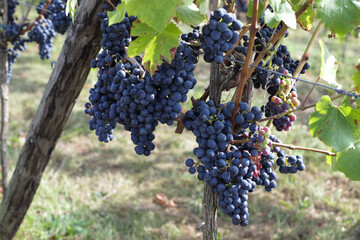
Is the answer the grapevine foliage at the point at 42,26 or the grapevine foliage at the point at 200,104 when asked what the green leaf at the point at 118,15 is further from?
the grapevine foliage at the point at 42,26

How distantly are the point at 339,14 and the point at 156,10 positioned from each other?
580 millimetres

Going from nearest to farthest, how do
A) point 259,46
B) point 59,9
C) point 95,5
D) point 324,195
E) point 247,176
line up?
point 247,176
point 259,46
point 95,5
point 59,9
point 324,195

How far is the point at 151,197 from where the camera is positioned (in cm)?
362

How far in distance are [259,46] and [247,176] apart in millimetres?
491

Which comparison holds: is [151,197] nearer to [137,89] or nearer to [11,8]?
[11,8]

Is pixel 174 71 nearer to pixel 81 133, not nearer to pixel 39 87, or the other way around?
pixel 81 133

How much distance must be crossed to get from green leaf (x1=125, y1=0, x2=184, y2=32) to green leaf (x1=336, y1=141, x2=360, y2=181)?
0.72 m

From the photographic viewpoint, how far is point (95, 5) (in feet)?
5.28

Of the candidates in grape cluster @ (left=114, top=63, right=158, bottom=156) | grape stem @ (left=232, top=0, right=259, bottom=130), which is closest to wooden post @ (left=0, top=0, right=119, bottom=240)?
grape cluster @ (left=114, top=63, right=158, bottom=156)

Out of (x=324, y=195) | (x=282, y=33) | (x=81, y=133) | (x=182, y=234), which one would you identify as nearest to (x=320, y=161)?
(x=324, y=195)

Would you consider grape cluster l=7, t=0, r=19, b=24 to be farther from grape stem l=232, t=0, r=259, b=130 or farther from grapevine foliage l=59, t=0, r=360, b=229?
grape stem l=232, t=0, r=259, b=130

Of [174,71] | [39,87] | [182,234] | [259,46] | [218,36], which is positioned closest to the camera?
[218,36]

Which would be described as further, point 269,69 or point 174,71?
point 269,69

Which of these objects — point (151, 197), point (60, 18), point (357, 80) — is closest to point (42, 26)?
point (60, 18)
